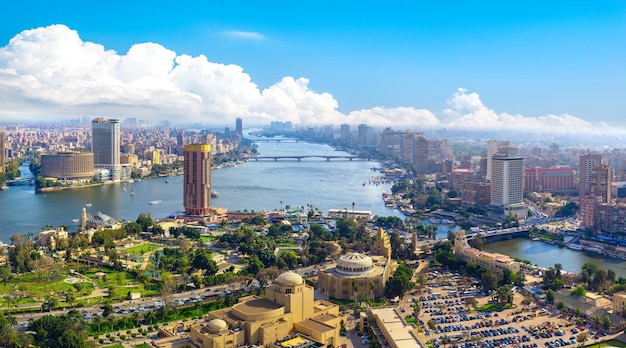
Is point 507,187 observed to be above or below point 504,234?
above

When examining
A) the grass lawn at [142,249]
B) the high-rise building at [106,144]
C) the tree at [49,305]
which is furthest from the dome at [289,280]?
the high-rise building at [106,144]

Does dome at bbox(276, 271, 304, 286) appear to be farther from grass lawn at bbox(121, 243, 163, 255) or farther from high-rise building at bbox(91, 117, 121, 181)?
high-rise building at bbox(91, 117, 121, 181)

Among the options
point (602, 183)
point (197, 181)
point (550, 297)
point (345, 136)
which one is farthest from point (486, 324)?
point (345, 136)

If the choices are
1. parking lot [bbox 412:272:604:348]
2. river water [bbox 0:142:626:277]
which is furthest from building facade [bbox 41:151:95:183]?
parking lot [bbox 412:272:604:348]

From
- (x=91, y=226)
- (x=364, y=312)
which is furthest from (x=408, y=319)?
(x=91, y=226)

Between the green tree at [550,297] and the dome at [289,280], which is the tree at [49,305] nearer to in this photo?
the dome at [289,280]

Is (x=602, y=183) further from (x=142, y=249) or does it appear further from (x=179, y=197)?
(x=179, y=197)

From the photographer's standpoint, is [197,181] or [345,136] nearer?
[197,181]
